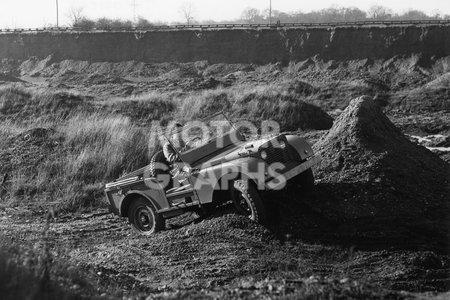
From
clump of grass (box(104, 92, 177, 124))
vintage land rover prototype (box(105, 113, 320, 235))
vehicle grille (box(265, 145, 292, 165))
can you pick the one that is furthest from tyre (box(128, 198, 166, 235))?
clump of grass (box(104, 92, 177, 124))

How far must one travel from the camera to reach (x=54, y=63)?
207 feet

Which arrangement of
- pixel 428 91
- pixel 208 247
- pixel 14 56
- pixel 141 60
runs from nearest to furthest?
pixel 208 247 → pixel 428 91 → pixel 141 60 → pixel 14 56

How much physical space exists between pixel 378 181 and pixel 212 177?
2.88 metres

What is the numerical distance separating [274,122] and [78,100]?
26.2ft

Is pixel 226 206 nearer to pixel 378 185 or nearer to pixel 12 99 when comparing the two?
pixel 378 185

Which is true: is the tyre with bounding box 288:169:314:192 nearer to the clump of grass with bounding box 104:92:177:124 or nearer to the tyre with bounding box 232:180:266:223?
the tyre with bounding box 232:180:266:223

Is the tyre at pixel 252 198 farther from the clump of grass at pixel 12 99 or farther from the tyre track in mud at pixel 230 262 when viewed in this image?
the clump of grass at pixel 12 99

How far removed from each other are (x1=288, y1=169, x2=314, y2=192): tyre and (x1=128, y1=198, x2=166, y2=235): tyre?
7.29 ft

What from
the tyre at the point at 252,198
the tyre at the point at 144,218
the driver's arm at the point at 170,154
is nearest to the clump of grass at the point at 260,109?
the tyre at the point at 144,218

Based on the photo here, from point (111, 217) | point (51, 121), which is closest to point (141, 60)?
point (51, 121)

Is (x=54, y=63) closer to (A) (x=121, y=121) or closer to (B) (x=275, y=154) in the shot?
(A) (x=121, y=121)

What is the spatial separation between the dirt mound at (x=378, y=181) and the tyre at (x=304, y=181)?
25 cm

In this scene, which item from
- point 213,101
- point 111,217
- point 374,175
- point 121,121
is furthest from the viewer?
point 213,101

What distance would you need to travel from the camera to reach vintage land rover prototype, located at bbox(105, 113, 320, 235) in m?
9.75
